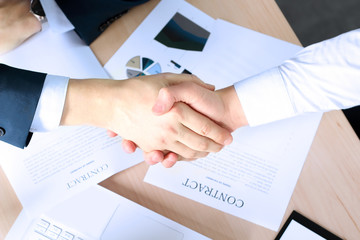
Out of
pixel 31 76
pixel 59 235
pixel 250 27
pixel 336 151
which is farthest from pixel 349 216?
pixel 31 76

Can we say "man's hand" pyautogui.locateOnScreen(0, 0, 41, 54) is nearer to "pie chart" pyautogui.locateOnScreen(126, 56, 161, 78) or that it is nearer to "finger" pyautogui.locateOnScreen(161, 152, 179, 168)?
"pie chart" pyautogui.locateOnScreen(126, 56, 161, 78)

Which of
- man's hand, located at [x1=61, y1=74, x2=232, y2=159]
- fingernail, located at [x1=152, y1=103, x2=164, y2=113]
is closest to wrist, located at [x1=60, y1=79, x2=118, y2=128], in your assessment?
man's hand, located at [x1=61, y1=74, x2=232, y2=159]

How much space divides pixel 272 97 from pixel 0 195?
0.63 meters

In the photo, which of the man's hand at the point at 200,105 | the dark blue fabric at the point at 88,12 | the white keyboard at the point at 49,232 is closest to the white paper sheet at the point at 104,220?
the white keyboard at the point at 49,232

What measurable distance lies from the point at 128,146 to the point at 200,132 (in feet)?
0.55

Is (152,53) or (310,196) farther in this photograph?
(152,53)

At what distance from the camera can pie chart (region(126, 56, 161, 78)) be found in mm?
788

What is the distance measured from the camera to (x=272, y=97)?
2.39 feet

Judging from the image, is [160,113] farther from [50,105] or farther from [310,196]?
[310,196]

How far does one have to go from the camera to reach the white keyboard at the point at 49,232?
26.3 inches

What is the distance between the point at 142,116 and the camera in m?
0.74

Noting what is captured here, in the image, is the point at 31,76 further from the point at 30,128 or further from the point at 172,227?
the point at 172,227

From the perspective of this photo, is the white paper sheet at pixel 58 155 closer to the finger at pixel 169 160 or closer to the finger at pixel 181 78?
the finger at pixel 169 160

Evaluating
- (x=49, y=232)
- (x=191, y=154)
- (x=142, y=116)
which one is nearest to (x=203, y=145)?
(x=191, y=154)
